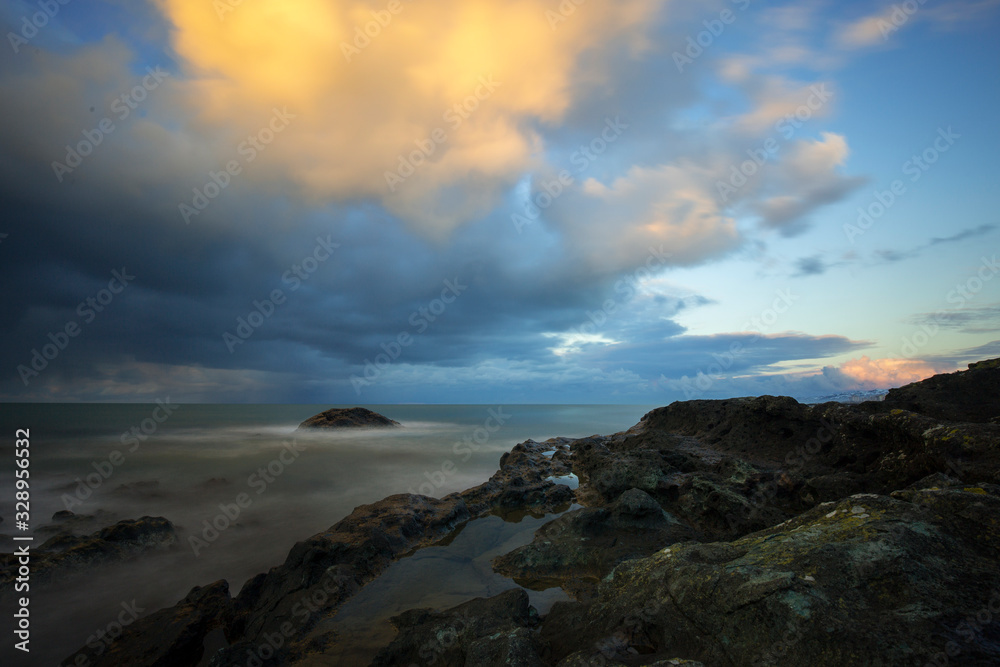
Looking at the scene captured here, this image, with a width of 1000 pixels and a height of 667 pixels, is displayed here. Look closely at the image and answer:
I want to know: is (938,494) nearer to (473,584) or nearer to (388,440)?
(473,584)

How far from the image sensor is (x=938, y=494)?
4328 millimetres

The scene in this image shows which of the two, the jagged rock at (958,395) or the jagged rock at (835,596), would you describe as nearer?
the jagged rock at (835,596)

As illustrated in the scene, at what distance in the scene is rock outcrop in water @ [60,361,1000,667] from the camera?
11.0 feet

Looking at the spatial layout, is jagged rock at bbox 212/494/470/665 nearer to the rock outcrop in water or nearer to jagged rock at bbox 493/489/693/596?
the rock outcrop in water

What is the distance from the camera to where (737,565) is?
412cm

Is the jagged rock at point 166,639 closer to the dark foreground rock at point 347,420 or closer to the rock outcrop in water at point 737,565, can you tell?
the rock outcrop in water at point 737,565

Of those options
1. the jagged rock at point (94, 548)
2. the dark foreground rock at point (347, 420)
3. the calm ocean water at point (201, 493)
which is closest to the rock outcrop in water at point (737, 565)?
the calm ocean water at point (201, 493)

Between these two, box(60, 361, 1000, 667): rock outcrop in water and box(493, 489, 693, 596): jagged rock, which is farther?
box(493, 489, 693, 596): jagged rock

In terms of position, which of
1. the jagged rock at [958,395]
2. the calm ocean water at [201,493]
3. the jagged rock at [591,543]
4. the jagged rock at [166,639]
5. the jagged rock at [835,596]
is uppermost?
the jagged rock at [958,395]

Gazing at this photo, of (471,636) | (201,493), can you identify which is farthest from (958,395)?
(201,493)

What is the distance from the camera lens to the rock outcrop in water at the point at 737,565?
3.37m

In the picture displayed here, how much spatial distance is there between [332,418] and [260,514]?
1321 inches

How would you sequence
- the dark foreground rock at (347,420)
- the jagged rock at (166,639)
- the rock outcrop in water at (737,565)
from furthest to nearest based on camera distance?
the dark foreground rock at (347,420)
the jagged rock at (166,639)
the rock outcrop in water at (737,565)

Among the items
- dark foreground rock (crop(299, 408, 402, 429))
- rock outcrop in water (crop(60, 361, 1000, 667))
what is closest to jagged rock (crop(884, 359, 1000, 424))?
rock outcrop in water (crop(60, 361, 1000, 667))
